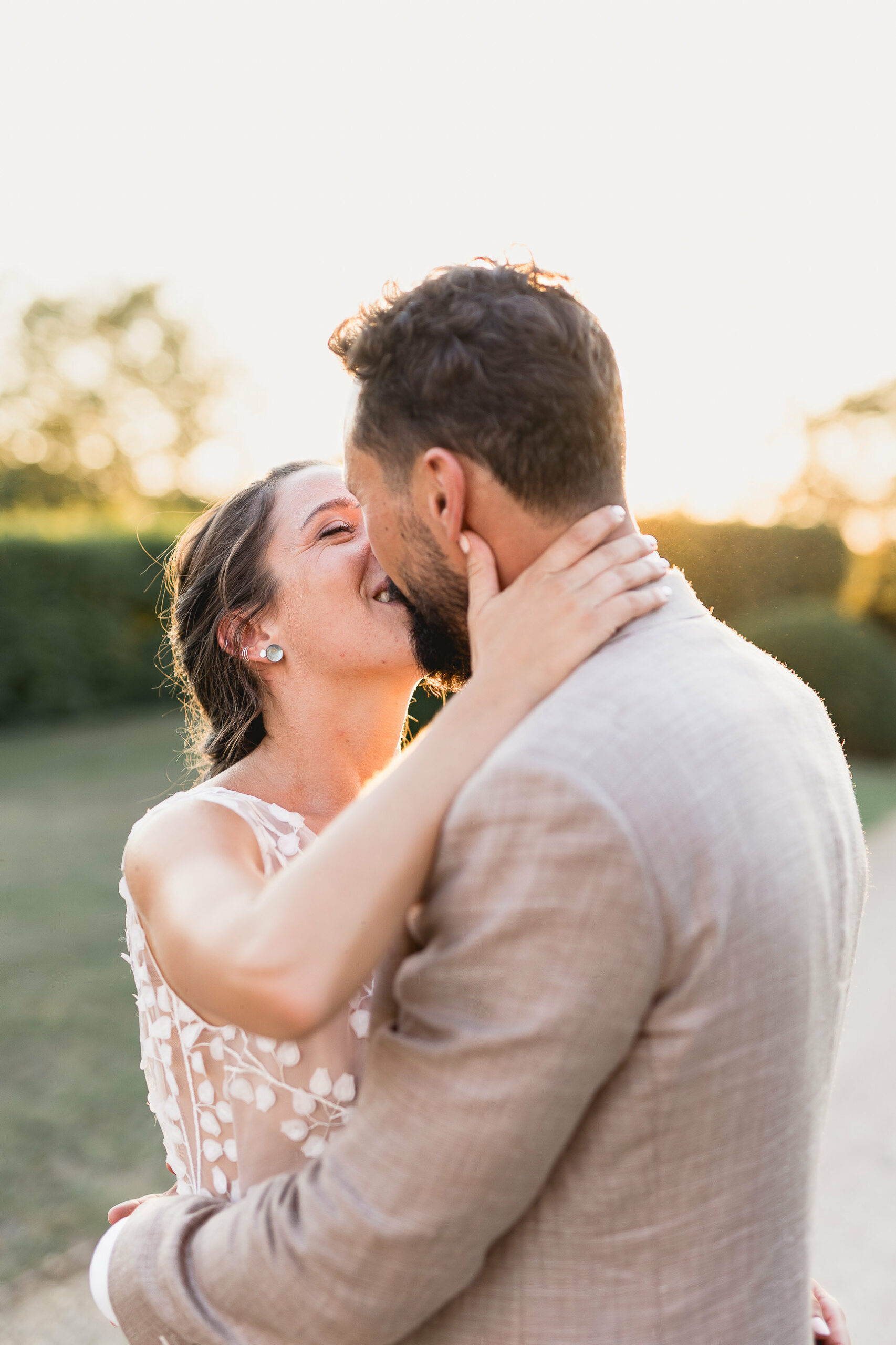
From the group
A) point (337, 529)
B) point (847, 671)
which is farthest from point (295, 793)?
point (847, 671)

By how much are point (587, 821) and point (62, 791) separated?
40.1 ft

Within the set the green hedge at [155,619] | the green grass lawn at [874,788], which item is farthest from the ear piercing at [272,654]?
the green hedge at [155,619]

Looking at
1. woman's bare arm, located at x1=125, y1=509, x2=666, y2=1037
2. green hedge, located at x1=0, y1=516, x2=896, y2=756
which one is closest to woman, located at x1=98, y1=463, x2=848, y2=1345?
woman's bare arm, located at x1=125, y1=509, x2=666, y2=1037

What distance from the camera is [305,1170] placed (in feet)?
4.58

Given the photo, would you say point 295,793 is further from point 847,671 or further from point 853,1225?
point 847,671

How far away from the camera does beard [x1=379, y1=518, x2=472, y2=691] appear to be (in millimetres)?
1634

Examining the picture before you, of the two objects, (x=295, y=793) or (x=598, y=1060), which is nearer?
(x=598, y=1060)

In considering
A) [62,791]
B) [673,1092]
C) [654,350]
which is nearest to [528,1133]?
[673,1092]

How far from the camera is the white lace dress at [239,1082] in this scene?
2027 millimetres

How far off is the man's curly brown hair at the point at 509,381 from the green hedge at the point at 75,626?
50.5 feet

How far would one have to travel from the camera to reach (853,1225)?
4098mm

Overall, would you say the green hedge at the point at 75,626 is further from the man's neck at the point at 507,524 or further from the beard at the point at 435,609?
the man's neck at the point at 507,524

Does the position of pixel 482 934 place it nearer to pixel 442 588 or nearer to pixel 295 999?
pixel 295 999

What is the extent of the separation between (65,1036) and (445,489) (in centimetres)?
521
